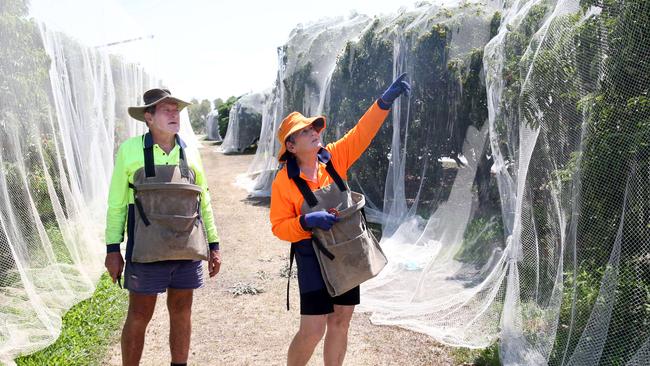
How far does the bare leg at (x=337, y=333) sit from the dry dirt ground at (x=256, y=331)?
0.85 metres

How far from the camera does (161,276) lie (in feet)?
9.20

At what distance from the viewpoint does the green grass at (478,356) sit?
347 centimetres

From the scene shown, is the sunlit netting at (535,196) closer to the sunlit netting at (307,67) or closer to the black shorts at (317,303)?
the black shorts at (317,303)

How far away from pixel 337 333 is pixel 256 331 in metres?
1.64

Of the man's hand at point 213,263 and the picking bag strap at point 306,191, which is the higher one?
the picking bag strap at point 306,191

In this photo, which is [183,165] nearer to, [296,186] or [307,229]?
[296,186]

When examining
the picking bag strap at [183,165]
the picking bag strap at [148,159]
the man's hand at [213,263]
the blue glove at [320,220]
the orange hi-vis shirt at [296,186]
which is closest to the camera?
the blue glove at [320,220]

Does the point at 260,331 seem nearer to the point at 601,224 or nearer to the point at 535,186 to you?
the point at 535,186

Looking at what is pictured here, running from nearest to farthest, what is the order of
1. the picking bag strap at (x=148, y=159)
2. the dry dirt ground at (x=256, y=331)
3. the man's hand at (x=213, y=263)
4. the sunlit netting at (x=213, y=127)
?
the picking bag strap at (x=148, y=159)
the man's hand at (x=213, y=263)
the dry dirt ground at (x=256, y=331)
the sunlit netting at (x=213, y=127)

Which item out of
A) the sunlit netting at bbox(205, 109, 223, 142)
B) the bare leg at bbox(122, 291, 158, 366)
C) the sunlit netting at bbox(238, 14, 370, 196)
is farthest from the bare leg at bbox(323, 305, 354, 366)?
the sunlit netting at bbox(205, 109, 223, 142)

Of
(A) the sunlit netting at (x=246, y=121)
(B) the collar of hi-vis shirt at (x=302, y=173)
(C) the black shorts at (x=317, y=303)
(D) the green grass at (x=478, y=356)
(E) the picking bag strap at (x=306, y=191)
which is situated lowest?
(A) the sunlit netting at (x=246, y=121)

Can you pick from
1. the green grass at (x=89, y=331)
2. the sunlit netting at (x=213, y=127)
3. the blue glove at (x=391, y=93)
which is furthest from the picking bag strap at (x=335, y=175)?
the sunlit netting at (x=213, y=127)

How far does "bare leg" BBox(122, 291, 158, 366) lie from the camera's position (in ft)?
9.13

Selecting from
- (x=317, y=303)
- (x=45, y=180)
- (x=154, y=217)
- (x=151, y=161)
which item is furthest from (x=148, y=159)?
(x=45, y=180)
